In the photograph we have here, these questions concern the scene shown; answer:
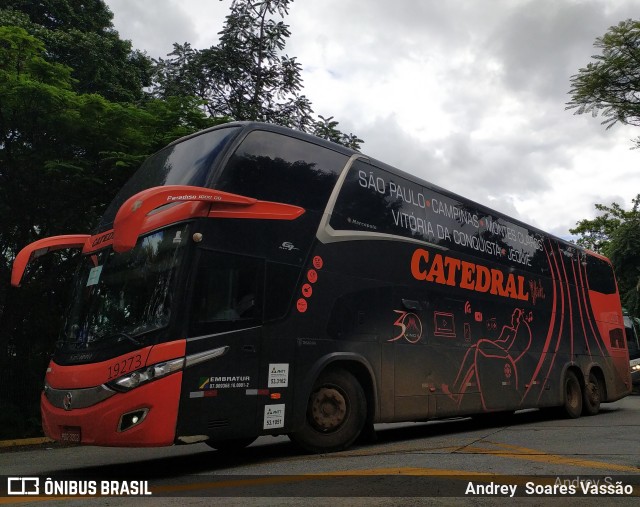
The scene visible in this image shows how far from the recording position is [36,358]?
13430 mm

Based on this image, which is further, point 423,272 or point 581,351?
point 581,351

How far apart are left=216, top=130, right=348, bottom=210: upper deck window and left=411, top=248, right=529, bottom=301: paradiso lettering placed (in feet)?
6.83

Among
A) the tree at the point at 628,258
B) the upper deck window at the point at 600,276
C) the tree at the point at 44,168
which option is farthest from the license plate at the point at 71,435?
the tree at the point at 628,258

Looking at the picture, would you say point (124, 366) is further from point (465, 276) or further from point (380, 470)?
point (465, 276)

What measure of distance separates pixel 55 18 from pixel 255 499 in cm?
1855

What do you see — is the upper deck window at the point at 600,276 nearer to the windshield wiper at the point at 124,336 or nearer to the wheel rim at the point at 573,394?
the wheel rim at the point at 573,394

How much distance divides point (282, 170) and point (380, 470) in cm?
361

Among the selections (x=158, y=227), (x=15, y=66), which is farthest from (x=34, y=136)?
(x=158, y=227)

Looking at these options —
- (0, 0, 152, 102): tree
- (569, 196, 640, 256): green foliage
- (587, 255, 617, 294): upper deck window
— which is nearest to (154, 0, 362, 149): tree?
(0, 0, 152, 102): tree

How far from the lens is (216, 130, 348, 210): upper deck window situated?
23.0ft

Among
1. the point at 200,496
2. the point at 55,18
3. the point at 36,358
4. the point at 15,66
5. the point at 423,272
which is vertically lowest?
the point at 200,496

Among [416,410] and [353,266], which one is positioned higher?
[353,266]

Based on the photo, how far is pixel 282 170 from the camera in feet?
24.6

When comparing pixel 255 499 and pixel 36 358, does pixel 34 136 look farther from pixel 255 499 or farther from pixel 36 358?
pixel 255 499
